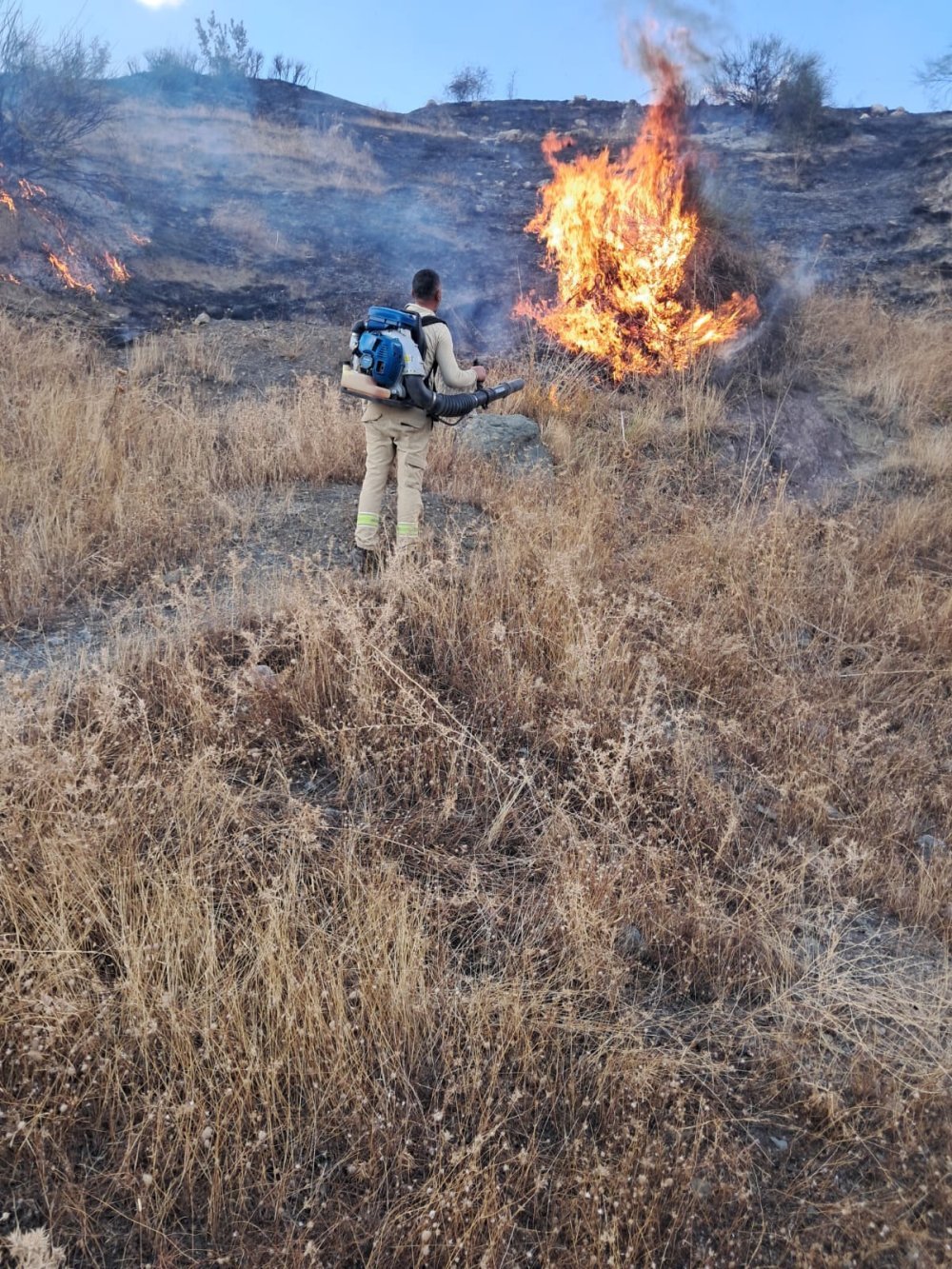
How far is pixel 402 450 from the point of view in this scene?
184 inches

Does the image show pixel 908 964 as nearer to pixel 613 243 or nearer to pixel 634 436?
pixel 634 436

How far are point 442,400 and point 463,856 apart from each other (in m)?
2.77

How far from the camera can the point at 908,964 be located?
2.48 m

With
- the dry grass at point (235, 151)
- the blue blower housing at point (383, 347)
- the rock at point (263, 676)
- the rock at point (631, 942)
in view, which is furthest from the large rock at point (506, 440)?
the dry grass at point (235, 151)

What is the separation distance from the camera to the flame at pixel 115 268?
10.1 metres

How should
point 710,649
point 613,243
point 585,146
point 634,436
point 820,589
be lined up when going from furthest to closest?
point 585,146 → point 613,243 → point 634,436 → point 820,589 → point 710,649

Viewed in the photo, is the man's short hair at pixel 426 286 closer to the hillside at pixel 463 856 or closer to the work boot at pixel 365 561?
the hillside at pixel 463 856

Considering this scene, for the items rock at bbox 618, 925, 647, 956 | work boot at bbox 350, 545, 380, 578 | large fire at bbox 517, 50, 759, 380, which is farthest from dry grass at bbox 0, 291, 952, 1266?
large fire at bbox 517, 50, 759, 380

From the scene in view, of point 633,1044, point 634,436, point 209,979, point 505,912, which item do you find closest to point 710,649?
point 505,912

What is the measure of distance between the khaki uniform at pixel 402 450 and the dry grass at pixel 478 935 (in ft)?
2.09

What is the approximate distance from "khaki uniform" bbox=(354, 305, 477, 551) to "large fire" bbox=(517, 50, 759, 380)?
12.7ft

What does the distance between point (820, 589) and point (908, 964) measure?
273cm

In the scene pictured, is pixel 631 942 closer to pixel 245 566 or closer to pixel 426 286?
pixel 245 566

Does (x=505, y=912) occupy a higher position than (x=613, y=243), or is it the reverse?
(x=613, y=243)
